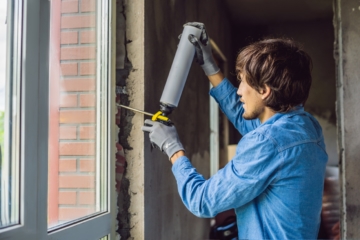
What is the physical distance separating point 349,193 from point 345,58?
862 millimetres

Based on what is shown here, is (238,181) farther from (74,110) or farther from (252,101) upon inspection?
(74,110)

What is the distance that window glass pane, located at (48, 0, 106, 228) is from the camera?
1.24 meters

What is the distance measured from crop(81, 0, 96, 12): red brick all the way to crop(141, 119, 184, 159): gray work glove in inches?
20.2

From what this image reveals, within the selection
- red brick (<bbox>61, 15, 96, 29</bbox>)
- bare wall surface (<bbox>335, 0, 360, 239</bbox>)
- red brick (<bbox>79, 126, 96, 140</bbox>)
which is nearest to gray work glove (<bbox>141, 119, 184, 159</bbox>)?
red brick (<bbox>79, 126, 96, 140</bbox>)

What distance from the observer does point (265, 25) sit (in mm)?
5590

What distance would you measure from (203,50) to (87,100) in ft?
1.87

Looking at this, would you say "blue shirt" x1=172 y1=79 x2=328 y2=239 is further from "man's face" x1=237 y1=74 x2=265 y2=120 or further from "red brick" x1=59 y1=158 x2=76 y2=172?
"red brick" x1=59 y1=158 x2=76 y2=172

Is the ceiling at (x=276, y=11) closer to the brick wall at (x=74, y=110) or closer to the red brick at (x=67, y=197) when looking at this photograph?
the brick wall at (x=74, y=110)

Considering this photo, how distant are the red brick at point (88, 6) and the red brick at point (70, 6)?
4 cm

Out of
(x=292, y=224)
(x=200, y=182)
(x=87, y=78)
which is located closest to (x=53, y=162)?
(x=87, y=78)

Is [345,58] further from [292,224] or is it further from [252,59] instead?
[292,224]

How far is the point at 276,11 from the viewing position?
4996 mm

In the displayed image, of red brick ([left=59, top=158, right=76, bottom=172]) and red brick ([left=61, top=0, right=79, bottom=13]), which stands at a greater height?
red brick ([left=61, top=0, right=79, bottom=13])

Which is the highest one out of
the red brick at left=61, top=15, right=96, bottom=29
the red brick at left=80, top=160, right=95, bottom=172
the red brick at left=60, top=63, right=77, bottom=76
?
the red brick at left=61, top=15, right=96, bottom=29
